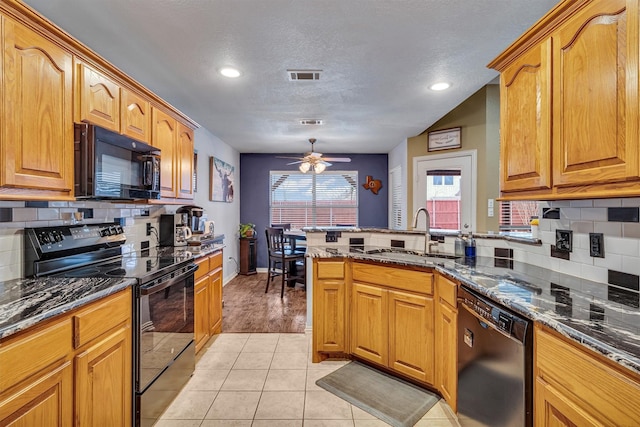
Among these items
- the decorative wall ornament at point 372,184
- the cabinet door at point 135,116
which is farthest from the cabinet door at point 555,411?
the decorative wall ornament at point 372,184

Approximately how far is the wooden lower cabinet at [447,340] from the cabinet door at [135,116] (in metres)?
2.33

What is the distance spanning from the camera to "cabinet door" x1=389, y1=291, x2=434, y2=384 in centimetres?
201

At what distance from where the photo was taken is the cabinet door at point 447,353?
1.74 m

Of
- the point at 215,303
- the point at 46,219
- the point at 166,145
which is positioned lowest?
the point at 215,303

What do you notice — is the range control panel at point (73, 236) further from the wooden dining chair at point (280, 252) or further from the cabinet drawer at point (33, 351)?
the wooden dining chair at point (280, 252)

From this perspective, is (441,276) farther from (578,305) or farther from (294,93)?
(294,93)

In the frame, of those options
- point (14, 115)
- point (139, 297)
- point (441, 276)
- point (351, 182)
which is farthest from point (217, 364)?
point (351, 182)

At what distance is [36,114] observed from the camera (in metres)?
1.40

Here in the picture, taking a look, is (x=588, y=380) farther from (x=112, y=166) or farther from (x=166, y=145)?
(x=166, y=145)

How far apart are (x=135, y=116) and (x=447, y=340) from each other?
2598 mm

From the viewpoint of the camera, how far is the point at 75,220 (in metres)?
1.99

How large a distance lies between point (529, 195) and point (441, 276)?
679 mm

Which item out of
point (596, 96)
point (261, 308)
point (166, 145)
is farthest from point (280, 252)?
point (596, 96)

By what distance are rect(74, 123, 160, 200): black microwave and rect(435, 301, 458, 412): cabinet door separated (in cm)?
213
